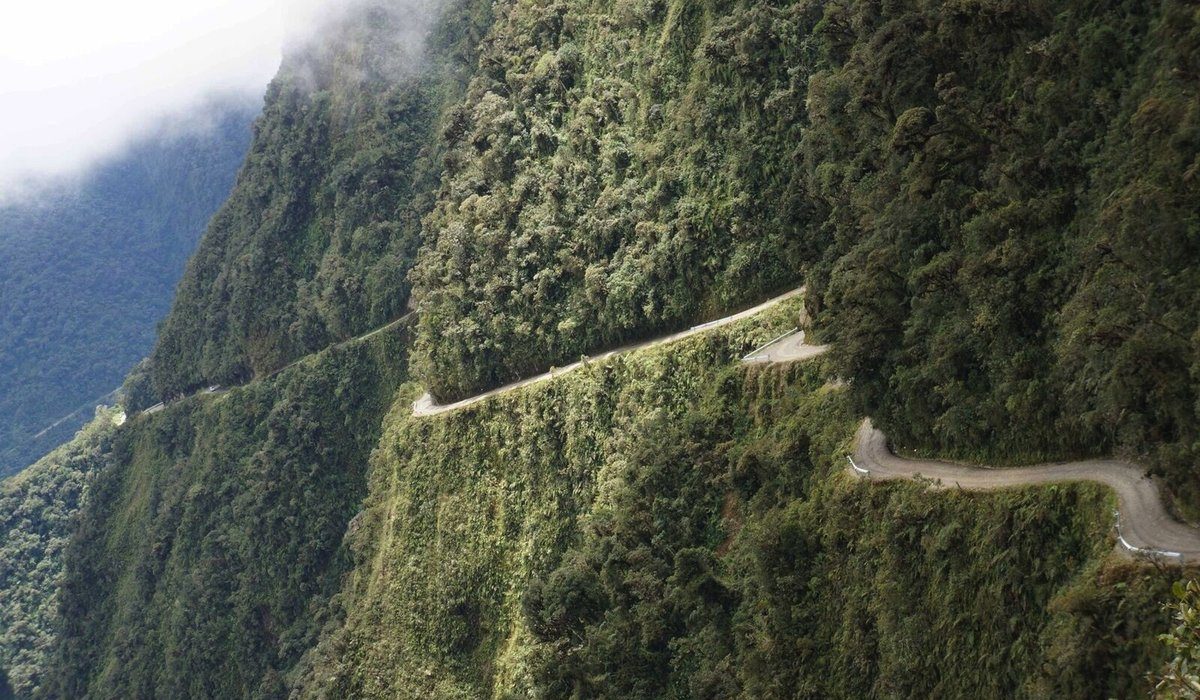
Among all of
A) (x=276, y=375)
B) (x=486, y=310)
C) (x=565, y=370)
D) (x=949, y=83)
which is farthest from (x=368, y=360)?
(x=949, y=83)

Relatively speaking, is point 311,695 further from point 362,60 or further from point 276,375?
point 362,60

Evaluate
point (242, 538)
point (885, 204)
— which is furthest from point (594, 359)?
point (242, 538)

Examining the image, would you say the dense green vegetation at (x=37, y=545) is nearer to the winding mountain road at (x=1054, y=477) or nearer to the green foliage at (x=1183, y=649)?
the winding mountain road at (x=1054, y=477)

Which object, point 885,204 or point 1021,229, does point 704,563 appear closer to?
point 885,204

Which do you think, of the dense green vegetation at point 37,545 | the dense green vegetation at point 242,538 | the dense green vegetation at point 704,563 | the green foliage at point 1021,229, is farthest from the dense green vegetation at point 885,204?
the dense green vegetation at point 37,545

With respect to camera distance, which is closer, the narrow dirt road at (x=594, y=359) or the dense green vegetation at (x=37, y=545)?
the narrow dirt road at (x=594, y=359)

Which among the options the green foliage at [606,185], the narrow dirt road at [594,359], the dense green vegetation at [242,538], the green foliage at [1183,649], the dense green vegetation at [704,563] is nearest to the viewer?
the green foliage at [1183,649]

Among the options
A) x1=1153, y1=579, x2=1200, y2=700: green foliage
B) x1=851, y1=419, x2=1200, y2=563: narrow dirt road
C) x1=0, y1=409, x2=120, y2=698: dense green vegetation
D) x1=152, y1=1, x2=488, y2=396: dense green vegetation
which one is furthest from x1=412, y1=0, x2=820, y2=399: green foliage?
x1=0, y1=409, x2=120, y2=698: dense green vegetation
